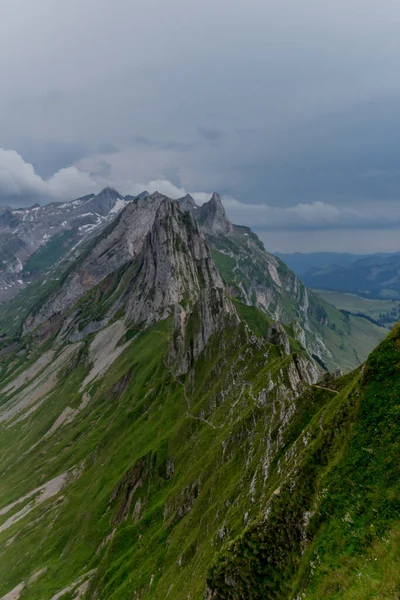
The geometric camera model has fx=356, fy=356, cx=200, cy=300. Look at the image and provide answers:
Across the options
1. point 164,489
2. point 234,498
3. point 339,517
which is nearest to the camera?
point 339,517

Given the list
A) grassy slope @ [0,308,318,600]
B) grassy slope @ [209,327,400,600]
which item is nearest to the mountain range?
grassy slope @ [209,327,400,600]

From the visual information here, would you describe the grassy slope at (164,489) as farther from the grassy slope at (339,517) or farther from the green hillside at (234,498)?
the grassy slope at (339,517)

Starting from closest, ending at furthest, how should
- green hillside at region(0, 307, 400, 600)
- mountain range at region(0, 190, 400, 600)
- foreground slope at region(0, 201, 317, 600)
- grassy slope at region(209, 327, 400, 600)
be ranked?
1. grassy slope at region(209, 327, 400, 600)
2. green hillside at region(0, 307, 400, 600)
3. mountain range at region(0, 190, 400, 600)
4. foreground slope at region(0, 201, 317, 600)

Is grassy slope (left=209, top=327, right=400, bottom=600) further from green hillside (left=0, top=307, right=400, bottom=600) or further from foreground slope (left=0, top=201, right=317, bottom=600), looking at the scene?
foreground slope (left=0, top=201, right=317, bottom=600)

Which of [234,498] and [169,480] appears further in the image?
[169,480]

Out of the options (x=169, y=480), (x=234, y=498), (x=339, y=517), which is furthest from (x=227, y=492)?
(x=169, y=480)

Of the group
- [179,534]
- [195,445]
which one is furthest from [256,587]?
[195,445]

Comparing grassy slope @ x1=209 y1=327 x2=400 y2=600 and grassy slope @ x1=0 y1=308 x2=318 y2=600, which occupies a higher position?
grassy slope @ x1=209 y1=327 x2=400 y2=600

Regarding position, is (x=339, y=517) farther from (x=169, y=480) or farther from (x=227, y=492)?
(x=169, y=480)

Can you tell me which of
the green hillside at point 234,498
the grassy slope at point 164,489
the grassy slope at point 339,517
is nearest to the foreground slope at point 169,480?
the grassy slope at point 164,489
